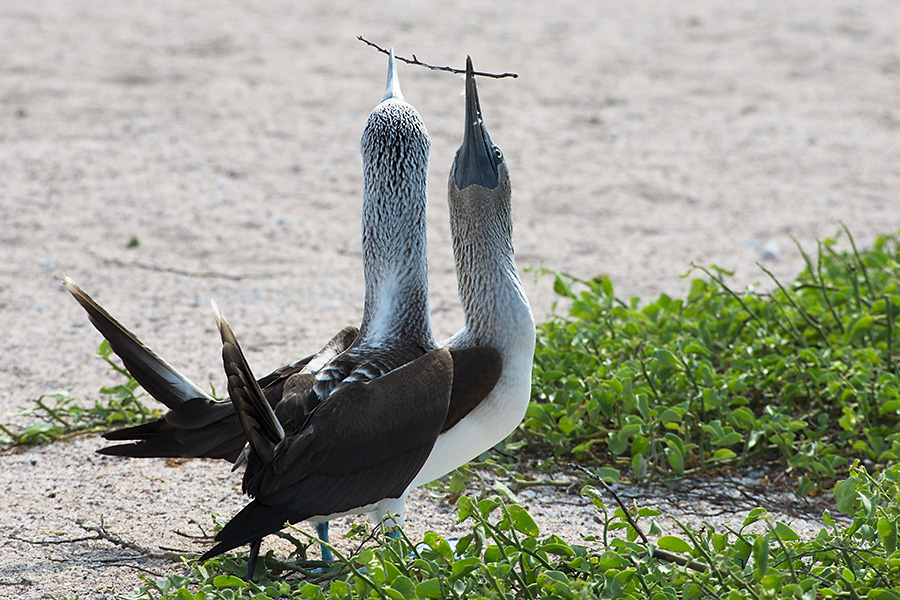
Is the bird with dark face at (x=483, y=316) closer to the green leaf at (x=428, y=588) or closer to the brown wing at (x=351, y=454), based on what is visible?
the brown wing at (x=351, y=454)

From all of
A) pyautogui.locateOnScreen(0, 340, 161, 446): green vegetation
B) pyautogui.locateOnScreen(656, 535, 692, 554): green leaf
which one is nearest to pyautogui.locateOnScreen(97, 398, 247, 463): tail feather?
pyautogui.locateOnScreen(0, 340, 161, 446): green vegetation

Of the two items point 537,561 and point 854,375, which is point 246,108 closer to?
point 854,375

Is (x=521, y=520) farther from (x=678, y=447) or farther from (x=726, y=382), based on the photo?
(x=726, y=382)

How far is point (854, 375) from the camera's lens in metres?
3.95

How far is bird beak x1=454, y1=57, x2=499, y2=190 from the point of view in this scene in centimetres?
314

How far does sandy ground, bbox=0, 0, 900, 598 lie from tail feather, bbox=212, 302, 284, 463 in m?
0.63

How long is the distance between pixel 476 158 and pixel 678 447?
3.97 feet

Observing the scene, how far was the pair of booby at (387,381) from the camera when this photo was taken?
8.95 ft

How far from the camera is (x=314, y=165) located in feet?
23.0

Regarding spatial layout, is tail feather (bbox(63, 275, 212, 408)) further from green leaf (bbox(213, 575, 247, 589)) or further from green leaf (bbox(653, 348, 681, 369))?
green leaf (bbox(653, 348, 681, 369))

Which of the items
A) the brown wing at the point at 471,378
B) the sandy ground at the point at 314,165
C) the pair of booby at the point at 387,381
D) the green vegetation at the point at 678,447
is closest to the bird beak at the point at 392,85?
the pair of booby at the point at 387,381

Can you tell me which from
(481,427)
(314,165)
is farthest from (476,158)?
(314,165)

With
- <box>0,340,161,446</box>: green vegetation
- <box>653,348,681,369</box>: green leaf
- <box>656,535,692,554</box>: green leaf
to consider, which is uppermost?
<box>653,348,681,369</box>: green leaf

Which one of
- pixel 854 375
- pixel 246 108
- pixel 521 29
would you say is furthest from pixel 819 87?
pixel 854 375
